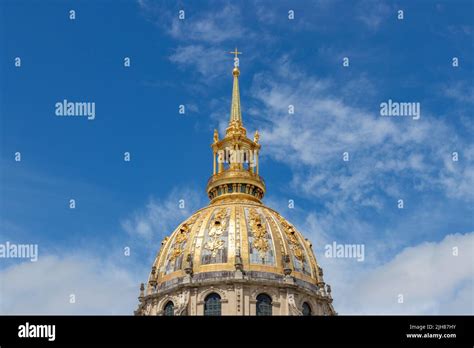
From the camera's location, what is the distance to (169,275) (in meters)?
121

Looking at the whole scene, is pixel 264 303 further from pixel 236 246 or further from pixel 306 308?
pixel 236 246

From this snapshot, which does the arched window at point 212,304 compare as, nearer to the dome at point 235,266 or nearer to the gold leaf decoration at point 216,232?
the dome at point 235,266

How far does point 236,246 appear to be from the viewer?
11788 centimetres

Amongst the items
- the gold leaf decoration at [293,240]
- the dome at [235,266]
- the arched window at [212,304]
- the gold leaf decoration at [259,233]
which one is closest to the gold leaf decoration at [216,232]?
the dome at [235,266]

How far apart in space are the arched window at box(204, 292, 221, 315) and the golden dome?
3.05m

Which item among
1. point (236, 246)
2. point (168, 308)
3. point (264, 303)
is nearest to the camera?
point (264, 303)

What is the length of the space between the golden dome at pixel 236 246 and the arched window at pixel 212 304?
3.05 metres

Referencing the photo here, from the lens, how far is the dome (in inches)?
4525

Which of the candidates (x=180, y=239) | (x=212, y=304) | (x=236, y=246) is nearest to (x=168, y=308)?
(x=212, y=304)

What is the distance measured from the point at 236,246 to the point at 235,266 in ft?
11.7

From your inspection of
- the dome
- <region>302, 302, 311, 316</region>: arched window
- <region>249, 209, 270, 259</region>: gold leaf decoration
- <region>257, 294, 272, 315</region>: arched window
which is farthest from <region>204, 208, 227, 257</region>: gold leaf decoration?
<region>302, 302, 311, 316</region>: arched window
